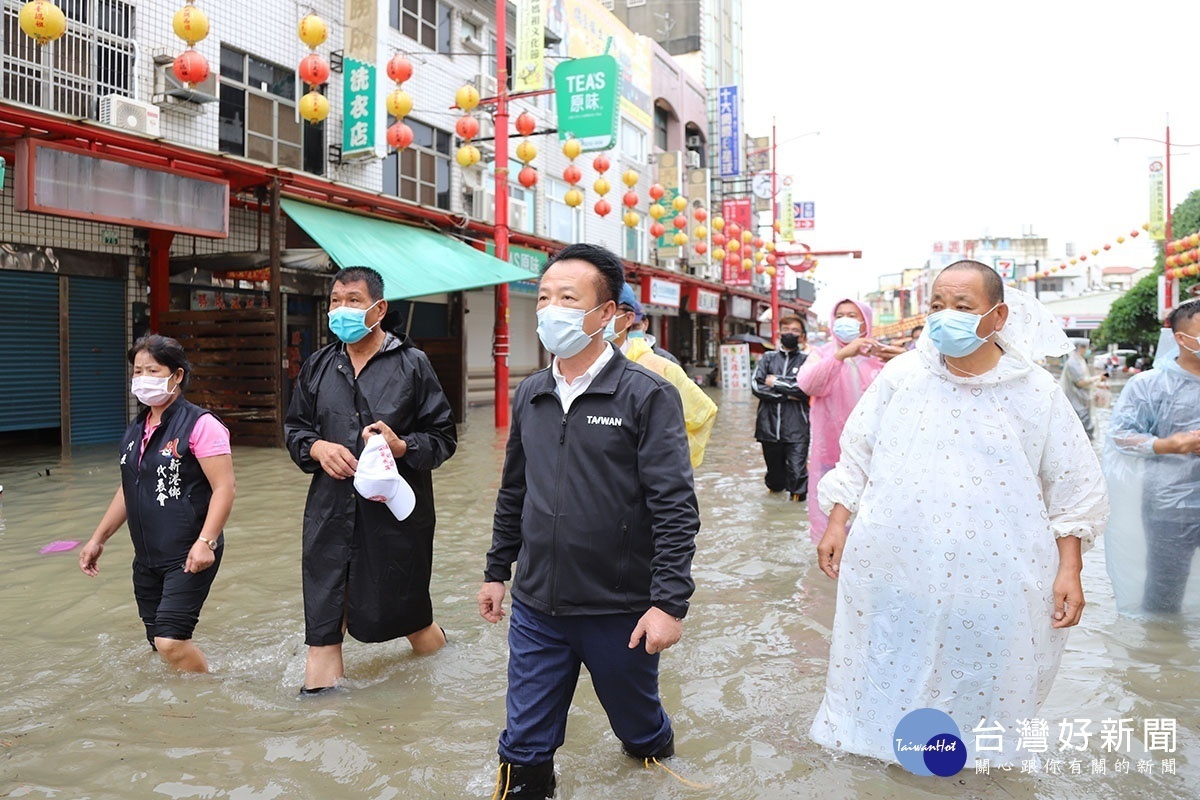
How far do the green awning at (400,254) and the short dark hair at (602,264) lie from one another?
7.81m

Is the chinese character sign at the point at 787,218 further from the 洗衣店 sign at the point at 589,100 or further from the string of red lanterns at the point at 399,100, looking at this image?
the string of red lanterns at the point at 399,100

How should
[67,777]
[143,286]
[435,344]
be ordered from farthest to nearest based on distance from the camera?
[435,344]
[143,286]
[67,777]

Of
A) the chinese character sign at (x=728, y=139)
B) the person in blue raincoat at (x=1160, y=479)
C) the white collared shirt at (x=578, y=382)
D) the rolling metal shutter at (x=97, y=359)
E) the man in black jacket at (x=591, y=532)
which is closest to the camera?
the man in black jacket at (x=591, y=532)

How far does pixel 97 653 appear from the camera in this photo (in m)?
4.21

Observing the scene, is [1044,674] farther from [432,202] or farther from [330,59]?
[432,202]

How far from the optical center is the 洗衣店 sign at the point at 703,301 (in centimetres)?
2700

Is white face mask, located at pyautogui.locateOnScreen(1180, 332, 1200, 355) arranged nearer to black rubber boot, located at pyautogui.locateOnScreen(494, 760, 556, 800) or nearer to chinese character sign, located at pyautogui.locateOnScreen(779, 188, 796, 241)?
black rubber boot, located at pyautogui.locateOnScreen(494, 760, 556, 800)

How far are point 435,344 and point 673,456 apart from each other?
14.4 meters

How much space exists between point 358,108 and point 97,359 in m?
5.33

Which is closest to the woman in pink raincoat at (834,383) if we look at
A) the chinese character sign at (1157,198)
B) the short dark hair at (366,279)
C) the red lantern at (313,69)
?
the short dark hair at (366,279)

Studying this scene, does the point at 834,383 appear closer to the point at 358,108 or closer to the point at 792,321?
the point at 792,321

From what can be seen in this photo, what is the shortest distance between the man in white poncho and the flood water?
0.34 meters

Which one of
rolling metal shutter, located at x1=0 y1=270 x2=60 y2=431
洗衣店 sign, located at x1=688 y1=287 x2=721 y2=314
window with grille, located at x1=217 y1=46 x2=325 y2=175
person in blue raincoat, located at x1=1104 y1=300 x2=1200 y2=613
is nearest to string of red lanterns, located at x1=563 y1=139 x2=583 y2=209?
window with grille, located at x1=217 y1=46 x2=325 y2=175

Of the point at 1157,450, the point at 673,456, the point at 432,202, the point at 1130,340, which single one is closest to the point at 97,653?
the point at 673,456
